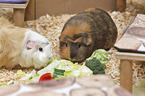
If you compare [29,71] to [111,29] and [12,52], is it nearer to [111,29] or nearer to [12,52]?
[12,52]

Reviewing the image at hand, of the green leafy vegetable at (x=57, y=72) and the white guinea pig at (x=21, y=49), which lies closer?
the green leafy vegetable at (x=57, y=72)

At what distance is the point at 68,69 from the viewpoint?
9.39 ft

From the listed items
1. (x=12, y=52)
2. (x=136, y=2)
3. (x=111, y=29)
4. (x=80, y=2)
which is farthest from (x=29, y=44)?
(x=136, y=2)

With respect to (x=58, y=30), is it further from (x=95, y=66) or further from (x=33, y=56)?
(x=95, y=66)

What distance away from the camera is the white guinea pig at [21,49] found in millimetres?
3266

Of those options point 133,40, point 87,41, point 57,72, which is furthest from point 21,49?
point 133,40

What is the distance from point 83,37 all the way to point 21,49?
0.85 metres

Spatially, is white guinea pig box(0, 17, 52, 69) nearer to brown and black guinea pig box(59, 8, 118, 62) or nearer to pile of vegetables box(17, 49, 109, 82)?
pile of vegetables box(17, 49, 109, 82)

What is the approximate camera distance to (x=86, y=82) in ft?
4.87

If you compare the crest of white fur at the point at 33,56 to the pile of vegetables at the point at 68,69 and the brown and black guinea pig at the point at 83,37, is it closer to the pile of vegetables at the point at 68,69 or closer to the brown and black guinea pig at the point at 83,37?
the pile of vegetables at the point at 68,69

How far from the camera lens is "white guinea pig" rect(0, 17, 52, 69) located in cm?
327

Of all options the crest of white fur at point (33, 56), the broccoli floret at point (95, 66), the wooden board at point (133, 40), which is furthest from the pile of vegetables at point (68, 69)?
the wooden board at point (133, 40)

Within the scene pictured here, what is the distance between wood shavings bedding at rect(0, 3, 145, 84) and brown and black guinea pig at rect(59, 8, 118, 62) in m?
0.31

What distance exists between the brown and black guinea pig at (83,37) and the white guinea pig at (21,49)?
30cm
